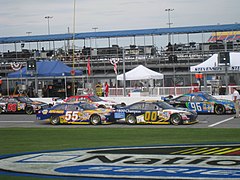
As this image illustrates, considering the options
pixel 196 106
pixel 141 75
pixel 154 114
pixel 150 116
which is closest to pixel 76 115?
pixel 150 116

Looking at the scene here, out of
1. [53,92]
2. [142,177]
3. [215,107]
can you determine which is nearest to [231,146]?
[142,177]

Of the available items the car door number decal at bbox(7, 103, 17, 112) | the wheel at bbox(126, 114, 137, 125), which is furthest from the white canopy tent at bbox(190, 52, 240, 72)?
the wheel at bbox(126, 114, 137, 125)

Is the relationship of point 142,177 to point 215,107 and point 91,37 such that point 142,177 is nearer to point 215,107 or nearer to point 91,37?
point 215,107

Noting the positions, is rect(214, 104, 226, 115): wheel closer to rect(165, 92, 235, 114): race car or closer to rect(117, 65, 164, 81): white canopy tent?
rect(165, 92, 235, 114): race car

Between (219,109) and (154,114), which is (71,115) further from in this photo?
(219,109)

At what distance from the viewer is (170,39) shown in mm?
61812

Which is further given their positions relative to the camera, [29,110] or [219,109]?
[29,110]

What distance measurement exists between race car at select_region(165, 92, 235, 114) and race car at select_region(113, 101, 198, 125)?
4.16 metres

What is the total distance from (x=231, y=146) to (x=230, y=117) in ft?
40.1

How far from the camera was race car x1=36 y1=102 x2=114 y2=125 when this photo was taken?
1045 inches

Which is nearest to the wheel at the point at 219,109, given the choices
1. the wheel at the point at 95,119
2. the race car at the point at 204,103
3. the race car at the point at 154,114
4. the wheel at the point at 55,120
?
the race car at the point at 204,103

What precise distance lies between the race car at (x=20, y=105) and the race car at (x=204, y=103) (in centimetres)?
892

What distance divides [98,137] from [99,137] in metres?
0.04

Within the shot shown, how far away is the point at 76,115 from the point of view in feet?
88.7
